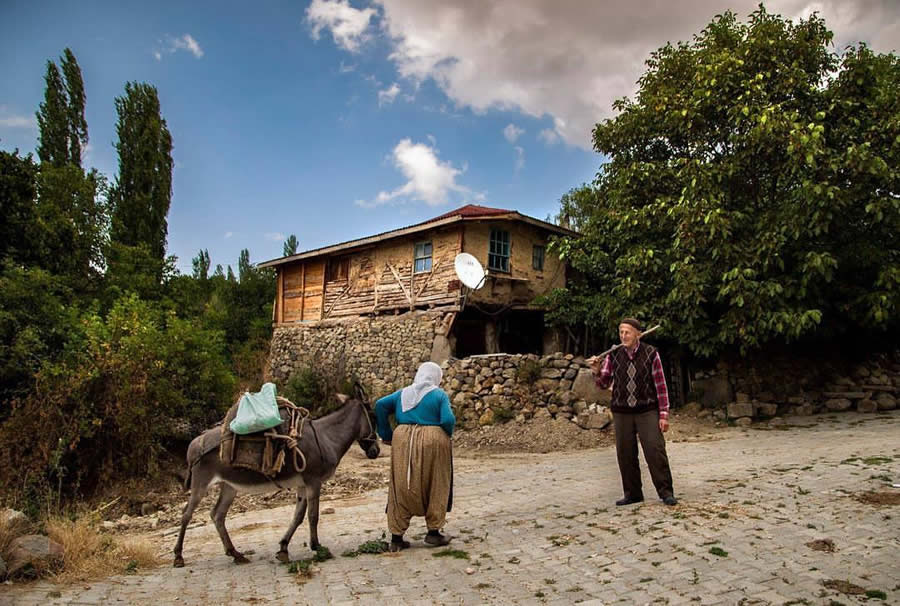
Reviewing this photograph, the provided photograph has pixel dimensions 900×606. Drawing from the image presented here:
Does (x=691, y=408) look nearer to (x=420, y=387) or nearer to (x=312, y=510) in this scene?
(x=420, y=387)

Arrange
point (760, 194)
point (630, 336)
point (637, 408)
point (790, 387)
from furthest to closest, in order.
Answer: point (790, 387), point (760, 194), point (630, 336), point (637, 408)

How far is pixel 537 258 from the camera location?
19.6m

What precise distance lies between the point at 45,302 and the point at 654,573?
12.0m

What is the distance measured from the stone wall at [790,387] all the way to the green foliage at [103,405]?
42.0 feet

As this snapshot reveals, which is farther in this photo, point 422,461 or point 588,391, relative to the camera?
point 588,391

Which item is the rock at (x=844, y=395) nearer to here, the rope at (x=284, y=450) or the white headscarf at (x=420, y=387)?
the white headscarf at (x=420, y=387)

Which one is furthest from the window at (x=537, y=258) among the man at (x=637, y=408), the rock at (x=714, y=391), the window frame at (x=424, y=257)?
the man at (x=637, y=408)

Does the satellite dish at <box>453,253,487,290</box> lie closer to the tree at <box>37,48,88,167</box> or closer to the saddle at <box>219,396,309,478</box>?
the saddle at <box>219,396,309,478</box>

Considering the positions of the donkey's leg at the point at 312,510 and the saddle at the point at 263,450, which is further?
the donkey's leg at the point at 312,510

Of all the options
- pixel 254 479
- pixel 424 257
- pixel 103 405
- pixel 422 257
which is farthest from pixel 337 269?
pixel 254 479

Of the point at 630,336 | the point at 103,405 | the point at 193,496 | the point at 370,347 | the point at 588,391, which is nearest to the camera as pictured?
the point at 193,496

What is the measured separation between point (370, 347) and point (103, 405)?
32.3 feet

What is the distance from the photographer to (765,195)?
1363cm

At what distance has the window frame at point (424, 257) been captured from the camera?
744 inches
